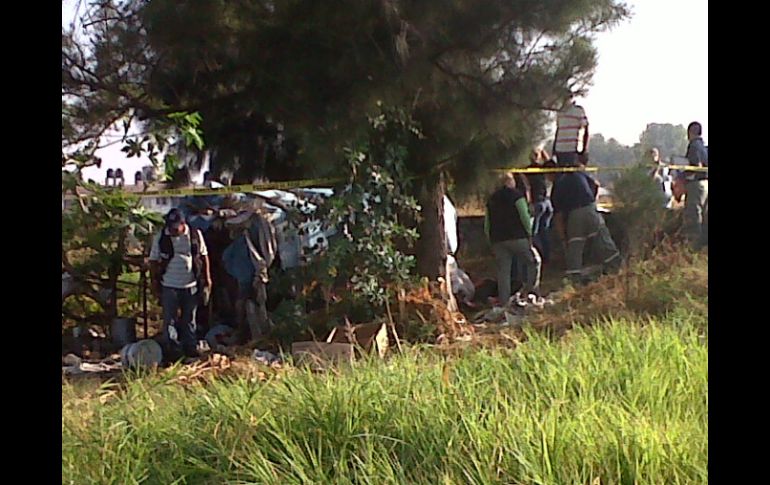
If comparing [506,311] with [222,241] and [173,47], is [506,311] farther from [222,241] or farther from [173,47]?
[173,47]

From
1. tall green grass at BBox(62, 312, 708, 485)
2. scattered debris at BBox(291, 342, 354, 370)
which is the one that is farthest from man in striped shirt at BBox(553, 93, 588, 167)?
scattered debris at BBox(291, 342, 354, 370)

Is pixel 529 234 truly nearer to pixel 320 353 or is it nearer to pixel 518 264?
pixel 518 264

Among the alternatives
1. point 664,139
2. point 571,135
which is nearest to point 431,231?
point 571,135

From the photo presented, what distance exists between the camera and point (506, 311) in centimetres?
270

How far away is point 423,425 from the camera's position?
5.88ft

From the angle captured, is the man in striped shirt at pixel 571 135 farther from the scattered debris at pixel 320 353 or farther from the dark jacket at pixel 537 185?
the scattered debris at pixel 320 353

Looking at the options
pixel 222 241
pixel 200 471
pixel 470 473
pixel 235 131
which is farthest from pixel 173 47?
pixel 470 473

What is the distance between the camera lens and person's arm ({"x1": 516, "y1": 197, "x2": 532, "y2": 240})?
2748 mm

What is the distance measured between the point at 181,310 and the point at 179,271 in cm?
13

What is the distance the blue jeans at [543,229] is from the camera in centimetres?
274

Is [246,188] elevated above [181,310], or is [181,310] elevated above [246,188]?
[246,188]

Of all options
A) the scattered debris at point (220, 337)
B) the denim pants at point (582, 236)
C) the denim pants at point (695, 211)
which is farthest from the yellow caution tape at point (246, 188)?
the denim pants at point (695, 211)
